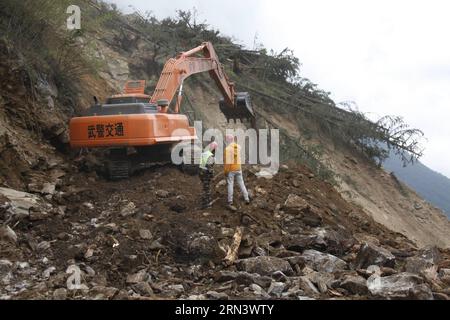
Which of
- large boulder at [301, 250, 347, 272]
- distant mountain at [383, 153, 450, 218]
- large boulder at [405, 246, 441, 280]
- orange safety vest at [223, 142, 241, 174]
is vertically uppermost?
orange safety vest at [223, 142, 241, 174]

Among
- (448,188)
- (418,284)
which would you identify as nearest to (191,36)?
(418,284)

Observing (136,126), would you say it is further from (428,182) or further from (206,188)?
(428,182)

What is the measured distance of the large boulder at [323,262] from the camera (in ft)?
20.0

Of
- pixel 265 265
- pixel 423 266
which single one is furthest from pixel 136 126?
pixel 423 266

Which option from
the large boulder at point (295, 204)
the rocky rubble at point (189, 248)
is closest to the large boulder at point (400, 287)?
the rocky rubble at point (189, 248)

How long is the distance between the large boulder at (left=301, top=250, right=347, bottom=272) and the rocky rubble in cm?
1

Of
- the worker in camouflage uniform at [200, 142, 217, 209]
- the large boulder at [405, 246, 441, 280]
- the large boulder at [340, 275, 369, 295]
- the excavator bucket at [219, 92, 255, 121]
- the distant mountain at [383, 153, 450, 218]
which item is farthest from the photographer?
the distant mountain at [383, 153, 450, 218]

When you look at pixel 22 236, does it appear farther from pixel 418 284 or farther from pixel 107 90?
pixel 107 90

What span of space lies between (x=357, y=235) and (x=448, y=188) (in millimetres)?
23182

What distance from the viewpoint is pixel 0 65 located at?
26.5 feet

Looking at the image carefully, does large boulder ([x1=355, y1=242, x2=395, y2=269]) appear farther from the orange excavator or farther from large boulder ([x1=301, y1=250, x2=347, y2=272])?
the orange excavator

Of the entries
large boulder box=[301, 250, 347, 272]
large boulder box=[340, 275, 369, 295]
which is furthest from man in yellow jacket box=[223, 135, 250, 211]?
large boulder box=[340, 275, 369, 295]

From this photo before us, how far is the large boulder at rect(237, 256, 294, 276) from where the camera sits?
5.70 metres

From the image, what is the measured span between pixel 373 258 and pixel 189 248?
209 centimetres
